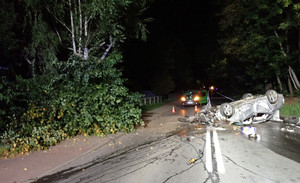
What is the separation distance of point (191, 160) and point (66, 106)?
18.3 ft

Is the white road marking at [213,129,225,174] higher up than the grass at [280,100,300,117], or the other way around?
the grass at [280,100,300,117]

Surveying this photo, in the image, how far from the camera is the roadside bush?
835 cm

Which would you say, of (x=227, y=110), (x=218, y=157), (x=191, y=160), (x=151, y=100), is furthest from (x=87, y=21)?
(x=151, y=100)

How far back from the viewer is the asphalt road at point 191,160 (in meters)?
5.04

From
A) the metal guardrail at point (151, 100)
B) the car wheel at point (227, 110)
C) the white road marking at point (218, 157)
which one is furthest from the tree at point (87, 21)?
the metal guardrail at point (151, 100)

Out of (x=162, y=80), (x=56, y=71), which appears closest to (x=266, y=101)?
(x=56, y=71)

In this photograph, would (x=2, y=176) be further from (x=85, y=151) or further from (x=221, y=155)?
(x=221, y=155)

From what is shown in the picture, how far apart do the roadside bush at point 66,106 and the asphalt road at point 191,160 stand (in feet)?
5.26

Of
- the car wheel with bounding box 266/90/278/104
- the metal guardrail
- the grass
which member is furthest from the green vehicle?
the car wheel with bounding box 266/90/278/104

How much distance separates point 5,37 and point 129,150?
9.61m

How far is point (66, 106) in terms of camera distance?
361 inches

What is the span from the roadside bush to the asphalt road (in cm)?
160

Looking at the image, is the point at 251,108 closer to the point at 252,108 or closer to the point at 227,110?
the point at 252,108

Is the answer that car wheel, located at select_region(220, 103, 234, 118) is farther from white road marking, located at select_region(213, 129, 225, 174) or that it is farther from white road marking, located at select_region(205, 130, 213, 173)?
white road marking, located at select_region(205, 130, 213, 173)
